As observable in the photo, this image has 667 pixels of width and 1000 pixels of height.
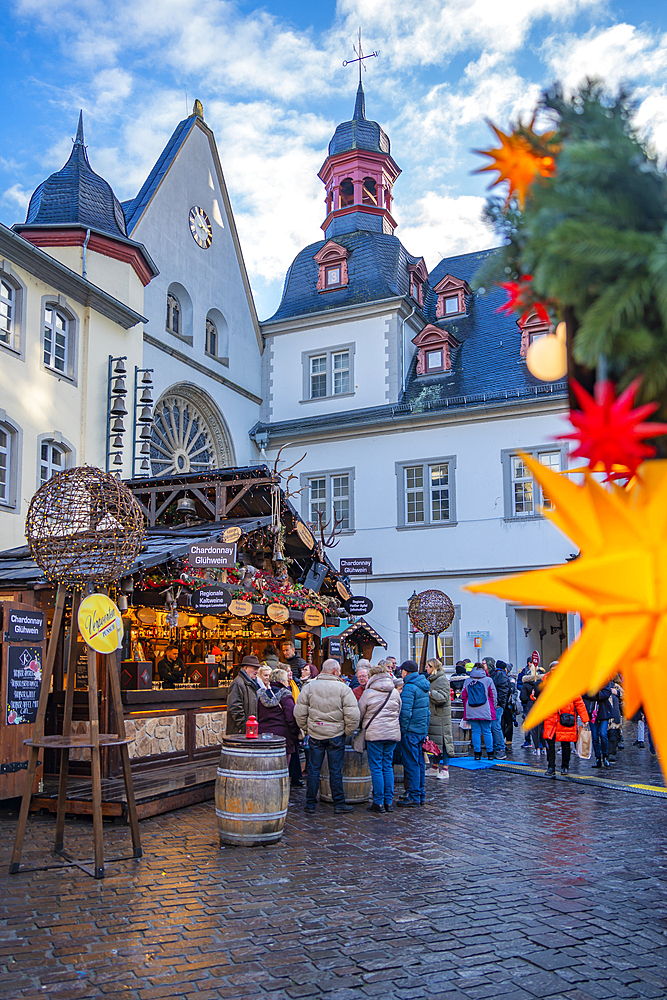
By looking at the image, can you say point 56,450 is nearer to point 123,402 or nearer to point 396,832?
point 123,402

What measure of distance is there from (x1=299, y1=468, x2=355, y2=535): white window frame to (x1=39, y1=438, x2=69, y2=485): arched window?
30.0ft

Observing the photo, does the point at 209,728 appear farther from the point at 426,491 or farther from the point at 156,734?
the point at 426,491

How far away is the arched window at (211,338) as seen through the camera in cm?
2655

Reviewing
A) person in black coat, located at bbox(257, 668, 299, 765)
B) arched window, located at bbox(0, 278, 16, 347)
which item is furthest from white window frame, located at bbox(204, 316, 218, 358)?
person in black coat, located at bbox(257, 668, 299, 765)

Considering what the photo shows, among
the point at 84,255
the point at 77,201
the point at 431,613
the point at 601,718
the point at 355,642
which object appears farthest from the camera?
the point at 77,201

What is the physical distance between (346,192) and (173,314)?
10968 mm

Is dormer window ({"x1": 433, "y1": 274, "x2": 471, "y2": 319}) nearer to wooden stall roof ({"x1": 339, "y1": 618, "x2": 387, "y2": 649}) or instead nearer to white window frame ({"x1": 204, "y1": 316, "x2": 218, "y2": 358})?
white window frame ({"x1": 204, "y1": 316, "x2": 218, "y2": 358})

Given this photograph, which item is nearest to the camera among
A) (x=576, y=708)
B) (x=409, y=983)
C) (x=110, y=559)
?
(x=409, y=983)

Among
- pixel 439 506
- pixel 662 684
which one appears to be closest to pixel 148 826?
pixel 662 684

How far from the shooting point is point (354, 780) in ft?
32.6

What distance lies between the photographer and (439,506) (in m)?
24.5

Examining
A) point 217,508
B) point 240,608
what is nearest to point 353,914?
point 240,608

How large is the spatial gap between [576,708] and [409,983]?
7494mm

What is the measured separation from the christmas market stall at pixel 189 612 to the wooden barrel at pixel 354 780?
1.46m
